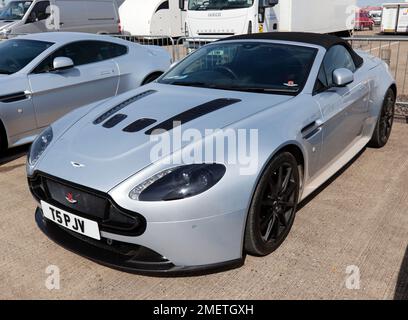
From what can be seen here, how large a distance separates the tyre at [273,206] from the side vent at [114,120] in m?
1.13

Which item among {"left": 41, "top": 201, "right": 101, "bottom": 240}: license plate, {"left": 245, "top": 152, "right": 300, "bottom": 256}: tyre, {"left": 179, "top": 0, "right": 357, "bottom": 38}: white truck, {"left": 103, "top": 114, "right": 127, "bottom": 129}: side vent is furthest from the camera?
{"left": 179, "top": 0, "right": 357, "bottom": 38}: white truck

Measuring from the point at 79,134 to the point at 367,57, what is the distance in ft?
11.5

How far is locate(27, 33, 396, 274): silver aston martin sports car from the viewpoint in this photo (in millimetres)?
2357

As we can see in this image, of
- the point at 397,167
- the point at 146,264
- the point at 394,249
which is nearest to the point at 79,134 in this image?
the point at 146,264

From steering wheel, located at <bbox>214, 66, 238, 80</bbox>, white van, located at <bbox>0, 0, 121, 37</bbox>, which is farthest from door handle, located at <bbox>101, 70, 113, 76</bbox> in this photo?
white van, located at <bbox>0, 0, 121, 37</bbox>

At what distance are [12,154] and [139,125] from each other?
2905 mm

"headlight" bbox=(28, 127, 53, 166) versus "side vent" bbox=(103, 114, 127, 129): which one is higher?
"side vent" bbox=(103, 114, 127, 129)

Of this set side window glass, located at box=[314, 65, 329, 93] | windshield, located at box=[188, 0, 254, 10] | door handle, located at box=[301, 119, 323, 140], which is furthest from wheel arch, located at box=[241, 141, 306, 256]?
windshield, located at box=[188, 0, 254, 10]

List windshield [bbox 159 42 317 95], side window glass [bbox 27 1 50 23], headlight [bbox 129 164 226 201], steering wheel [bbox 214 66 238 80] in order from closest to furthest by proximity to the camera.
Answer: headlight [bbox 129 164 226 201] < windshield [bbox 159 42 317 95] < steering wheel [bbox 214 66 238 80] < side window glass [bbox 27 1 50 23]

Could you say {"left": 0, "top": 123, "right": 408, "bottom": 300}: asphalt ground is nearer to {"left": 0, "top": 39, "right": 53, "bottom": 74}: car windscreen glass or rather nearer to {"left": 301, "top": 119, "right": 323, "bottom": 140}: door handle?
{"left": 301, "top": 119, "right": 323, "bottom": 140}: door handle

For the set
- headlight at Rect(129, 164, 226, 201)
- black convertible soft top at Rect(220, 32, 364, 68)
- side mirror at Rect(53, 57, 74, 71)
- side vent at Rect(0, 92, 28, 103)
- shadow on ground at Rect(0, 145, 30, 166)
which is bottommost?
shadow on ground at Rect(0, 145, 30, 166)

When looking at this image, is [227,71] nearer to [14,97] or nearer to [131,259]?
[131,259]

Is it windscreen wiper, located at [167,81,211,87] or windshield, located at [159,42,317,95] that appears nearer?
windshield, located at [159,42,317,95]

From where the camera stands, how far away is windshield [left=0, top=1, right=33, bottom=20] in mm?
14266
